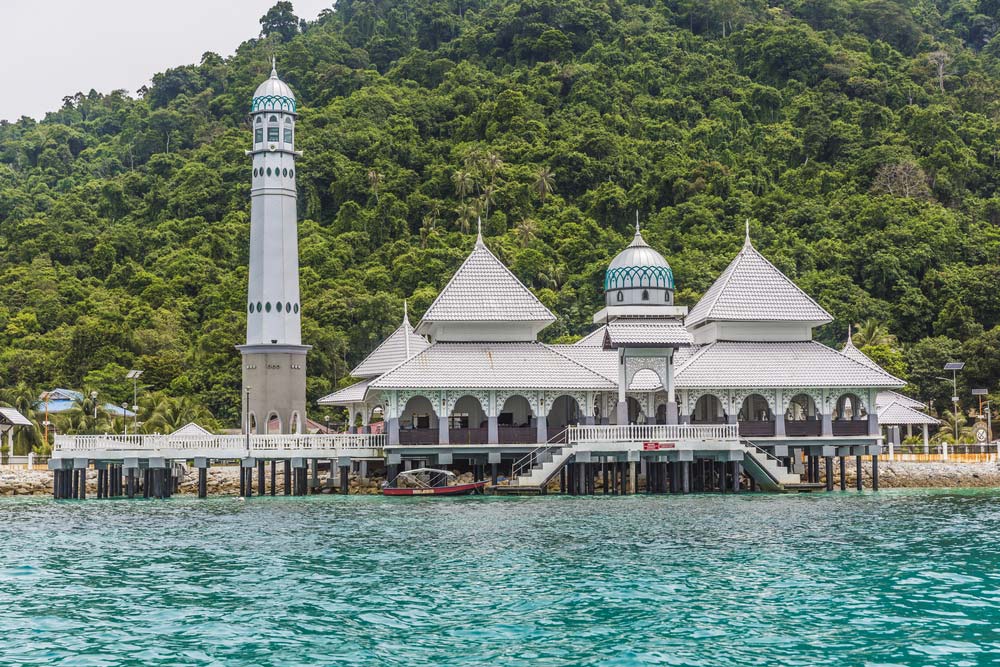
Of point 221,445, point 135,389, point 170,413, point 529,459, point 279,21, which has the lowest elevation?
point 529,459

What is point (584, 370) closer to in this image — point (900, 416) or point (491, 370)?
point (491, 370)

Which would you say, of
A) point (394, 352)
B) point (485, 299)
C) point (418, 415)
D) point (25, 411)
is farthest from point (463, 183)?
point (485, 299)

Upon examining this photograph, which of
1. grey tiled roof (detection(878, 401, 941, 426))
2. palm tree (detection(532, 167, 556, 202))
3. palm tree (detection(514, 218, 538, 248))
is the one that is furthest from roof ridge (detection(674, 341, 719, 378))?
palm tree (detection(532, 167, 556, 202))

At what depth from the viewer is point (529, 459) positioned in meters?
46.7

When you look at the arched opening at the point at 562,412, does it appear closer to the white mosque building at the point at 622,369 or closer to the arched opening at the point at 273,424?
the white mosque building at the point at 622,369

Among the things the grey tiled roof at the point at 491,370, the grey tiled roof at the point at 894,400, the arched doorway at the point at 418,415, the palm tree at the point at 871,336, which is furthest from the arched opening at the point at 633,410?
the palm tree at the point at 871,336

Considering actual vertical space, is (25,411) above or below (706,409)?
above

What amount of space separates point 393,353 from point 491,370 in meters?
6.17

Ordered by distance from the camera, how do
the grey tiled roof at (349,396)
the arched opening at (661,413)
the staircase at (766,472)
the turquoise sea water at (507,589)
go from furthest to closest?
the grey tiled roof at (349,396)
the arched opening at (661,413)
the staircase at (766,472)
the turquoise sea water at (507,589)

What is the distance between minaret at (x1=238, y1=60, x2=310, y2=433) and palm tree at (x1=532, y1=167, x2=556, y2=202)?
121 ft

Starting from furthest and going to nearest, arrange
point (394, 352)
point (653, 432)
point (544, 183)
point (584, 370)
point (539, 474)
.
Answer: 1. point (544, 183)
2. point (394, 352)
3. point (584, 370)
4. point (653, 432)
5. point (539, 474)

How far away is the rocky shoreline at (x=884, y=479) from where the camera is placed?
52469mm

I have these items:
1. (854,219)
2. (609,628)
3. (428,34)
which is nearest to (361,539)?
(609,628)

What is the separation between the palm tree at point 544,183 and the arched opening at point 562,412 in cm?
4118
